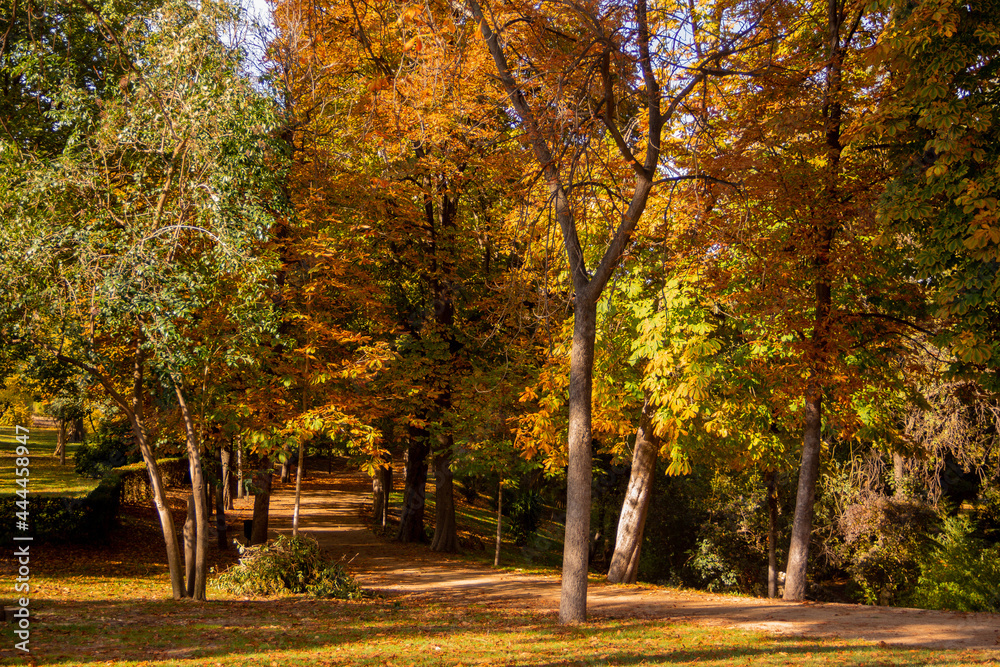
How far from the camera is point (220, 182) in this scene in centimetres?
892

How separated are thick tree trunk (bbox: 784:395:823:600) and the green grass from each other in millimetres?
16345

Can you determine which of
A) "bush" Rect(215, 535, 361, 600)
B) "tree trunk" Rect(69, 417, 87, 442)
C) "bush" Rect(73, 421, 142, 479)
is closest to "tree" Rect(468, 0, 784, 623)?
"bush" Rect(215, 535, 361, 600)

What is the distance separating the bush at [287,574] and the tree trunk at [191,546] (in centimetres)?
114

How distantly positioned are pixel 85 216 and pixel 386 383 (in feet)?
26.0

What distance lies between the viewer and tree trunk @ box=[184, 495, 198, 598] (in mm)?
10609

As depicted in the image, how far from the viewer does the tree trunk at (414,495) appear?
2008cm

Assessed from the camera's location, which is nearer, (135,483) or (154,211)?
(154,211)

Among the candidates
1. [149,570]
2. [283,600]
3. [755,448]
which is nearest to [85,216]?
[283,600]

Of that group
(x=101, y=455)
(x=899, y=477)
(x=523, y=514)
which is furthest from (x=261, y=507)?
(x=899, y=477)

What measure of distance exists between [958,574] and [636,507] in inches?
363

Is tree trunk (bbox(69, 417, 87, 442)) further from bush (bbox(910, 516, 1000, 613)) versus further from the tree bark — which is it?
bush (bbox(910, 516, 1000, 613))

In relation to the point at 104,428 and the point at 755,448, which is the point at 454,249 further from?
the point at 104,428

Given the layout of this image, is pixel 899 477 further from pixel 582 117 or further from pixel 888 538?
pixel 582 117

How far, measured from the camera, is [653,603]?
12352 mm
